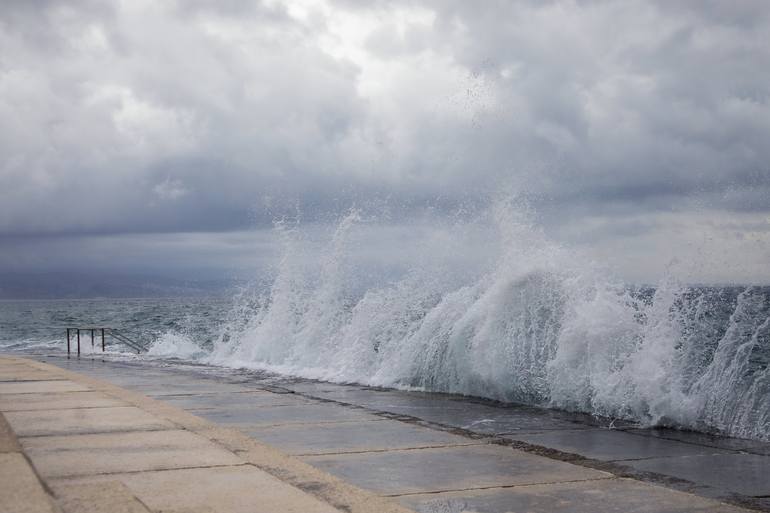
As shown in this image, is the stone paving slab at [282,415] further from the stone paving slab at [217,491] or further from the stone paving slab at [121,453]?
the stone paving slab at [217,491]

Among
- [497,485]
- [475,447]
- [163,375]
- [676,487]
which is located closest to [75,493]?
[497,485]

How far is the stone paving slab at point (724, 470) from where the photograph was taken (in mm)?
5770

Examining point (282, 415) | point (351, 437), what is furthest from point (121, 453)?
point (282, 415)

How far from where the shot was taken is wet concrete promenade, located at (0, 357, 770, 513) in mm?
5344

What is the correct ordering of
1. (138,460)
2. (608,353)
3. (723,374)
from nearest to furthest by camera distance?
(138,460) → (723,374) → (608,353)

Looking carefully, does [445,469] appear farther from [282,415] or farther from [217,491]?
[282,415]

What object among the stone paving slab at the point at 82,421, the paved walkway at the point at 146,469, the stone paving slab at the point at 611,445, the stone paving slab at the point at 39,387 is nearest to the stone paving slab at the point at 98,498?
the paved walkway at the point at 146,469

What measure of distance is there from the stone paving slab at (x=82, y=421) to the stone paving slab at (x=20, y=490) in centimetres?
218

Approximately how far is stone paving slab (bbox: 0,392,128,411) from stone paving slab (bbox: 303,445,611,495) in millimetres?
3551

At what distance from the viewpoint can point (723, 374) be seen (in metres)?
9.40

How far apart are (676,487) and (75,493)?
3805 mm

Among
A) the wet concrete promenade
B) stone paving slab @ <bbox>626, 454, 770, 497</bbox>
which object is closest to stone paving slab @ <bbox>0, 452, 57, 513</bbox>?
the wet concrete promenade

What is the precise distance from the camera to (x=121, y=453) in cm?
630

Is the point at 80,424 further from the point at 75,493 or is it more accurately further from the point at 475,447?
the point at 475,447
